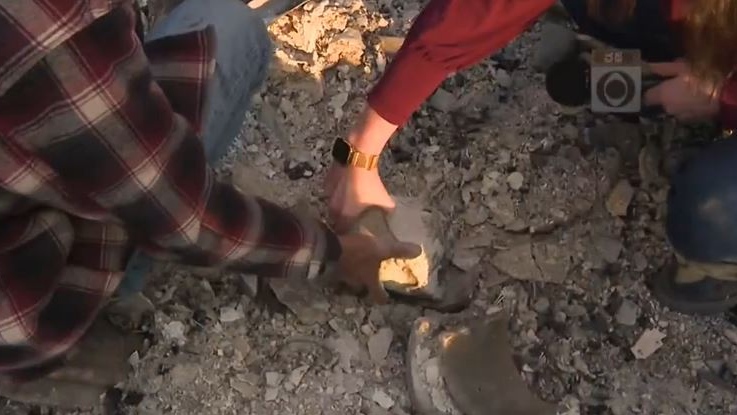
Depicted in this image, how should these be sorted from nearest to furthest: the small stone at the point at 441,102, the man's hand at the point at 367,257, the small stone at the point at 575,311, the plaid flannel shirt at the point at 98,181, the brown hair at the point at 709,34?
1. the plaid flannel shirt at the point at 98,181
2. the brown hair at the point at 709,34
3. the man's hand at the point at 367,257
4. the small stone at the point at 575,311
5. the small stone at the point at 441,102

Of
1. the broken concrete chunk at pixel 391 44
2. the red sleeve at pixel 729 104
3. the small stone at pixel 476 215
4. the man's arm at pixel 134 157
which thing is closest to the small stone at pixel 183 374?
the man's arm at pixel 134 157

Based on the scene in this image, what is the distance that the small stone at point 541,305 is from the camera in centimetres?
141

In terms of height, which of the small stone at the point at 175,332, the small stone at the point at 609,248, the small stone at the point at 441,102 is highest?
the small stone at the point at 441,102

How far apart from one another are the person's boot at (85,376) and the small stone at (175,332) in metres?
0.06

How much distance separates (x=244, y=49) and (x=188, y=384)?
1.61 ft

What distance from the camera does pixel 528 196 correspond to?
4.81 feet

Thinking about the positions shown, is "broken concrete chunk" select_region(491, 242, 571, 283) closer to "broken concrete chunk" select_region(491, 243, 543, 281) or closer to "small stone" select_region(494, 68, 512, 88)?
"broken concrete chunk" select_region(491, 243, 543, 281)

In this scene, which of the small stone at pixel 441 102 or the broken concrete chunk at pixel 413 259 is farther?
the small stone at pixel 441 102

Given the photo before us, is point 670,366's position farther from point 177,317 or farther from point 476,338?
point 177,317

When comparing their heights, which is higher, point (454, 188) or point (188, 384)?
point (454, 188)

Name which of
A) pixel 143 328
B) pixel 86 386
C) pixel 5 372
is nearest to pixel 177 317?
pixel 143 328

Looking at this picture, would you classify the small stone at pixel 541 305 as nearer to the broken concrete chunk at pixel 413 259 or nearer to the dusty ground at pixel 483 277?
the dusty ground at pixel 483 277

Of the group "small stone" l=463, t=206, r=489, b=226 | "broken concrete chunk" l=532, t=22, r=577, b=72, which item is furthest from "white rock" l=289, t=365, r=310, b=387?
"broken concrete chunk" l=532, t=22, r=577, b=72

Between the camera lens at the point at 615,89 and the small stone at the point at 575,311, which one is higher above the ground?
the camera lens at the point at 615,89
